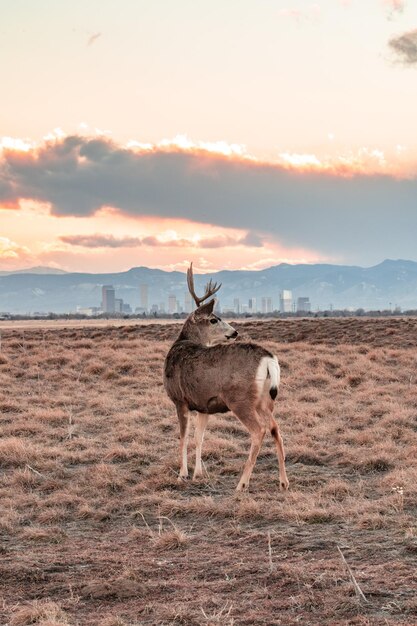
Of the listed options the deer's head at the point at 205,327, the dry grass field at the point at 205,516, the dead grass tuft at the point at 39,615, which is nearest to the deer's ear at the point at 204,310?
the deer's head at the point at 205,327

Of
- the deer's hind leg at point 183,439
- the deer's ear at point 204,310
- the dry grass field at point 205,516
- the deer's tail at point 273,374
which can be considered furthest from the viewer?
the deer's ear at point 204,310

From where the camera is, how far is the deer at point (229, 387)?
386 inches

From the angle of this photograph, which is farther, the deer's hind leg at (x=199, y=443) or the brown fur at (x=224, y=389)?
the deer's hind leg at (x=199, y=443)

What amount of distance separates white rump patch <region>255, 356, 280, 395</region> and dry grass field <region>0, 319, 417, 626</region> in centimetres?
140

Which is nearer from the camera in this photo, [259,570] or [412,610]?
[412,610]

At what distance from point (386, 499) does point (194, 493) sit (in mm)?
2608

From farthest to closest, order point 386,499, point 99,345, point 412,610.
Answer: point 99,345 → point 386,499 → point 412,610

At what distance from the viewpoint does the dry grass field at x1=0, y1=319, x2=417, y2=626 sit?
19.2 feet

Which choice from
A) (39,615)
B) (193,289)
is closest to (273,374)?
(193,289)

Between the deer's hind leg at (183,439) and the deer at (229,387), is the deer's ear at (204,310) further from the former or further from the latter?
the deer's hind leg at (183,439)

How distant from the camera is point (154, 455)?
12.3 m

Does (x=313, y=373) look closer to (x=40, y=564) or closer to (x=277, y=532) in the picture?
(x=277, y=532)

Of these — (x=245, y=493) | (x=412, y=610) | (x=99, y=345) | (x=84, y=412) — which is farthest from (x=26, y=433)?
(x=99, y=345)

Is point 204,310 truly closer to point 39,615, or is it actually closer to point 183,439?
point 183,439
